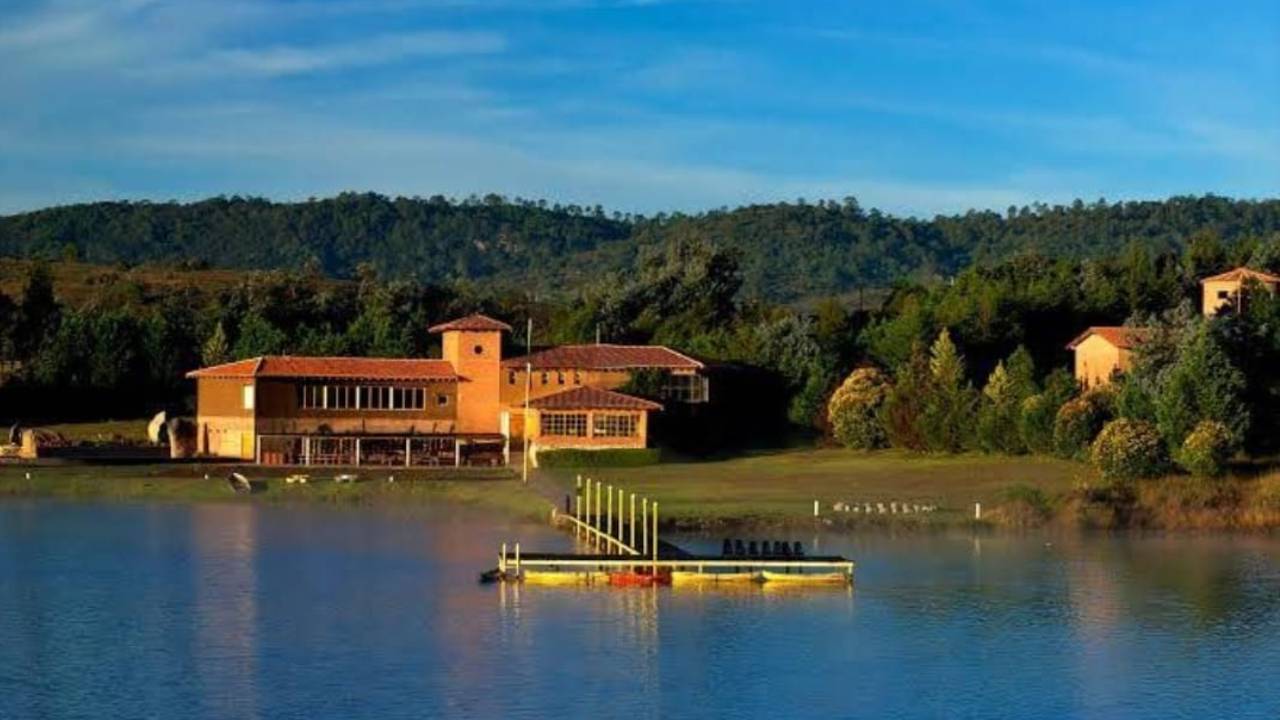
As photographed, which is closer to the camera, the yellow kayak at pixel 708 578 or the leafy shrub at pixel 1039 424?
the yellow kayak at pixel 708 578

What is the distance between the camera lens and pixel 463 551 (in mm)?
54375

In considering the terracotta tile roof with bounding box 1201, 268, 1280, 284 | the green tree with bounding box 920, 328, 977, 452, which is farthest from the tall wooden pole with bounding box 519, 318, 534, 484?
the terracotta tile roof with bounding box 1201, 268, 1280, 284

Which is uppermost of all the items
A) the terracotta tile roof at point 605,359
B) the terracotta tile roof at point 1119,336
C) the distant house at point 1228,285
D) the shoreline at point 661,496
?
the distant house at point 1228,285

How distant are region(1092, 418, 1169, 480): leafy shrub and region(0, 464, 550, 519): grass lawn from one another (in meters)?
17.1

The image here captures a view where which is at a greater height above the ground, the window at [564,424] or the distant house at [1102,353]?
the distant house at [1102,353]

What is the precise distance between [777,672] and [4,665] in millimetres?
13322

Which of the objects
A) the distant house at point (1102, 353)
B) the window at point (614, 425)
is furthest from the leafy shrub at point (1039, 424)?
the window at point (614, 425)

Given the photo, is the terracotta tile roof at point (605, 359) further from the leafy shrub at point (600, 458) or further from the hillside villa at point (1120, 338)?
the hillside villa at point (1120, 338)

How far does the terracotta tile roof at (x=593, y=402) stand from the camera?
8150cm

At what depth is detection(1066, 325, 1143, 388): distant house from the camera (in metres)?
80.1

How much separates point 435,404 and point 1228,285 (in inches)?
1456

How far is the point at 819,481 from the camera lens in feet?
228

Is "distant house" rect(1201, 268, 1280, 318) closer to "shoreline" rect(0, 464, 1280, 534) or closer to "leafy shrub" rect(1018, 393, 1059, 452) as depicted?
"leafy shrub" rect(1018, 393, 1059, 452)

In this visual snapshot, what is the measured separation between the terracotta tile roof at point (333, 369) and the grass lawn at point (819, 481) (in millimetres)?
10103
